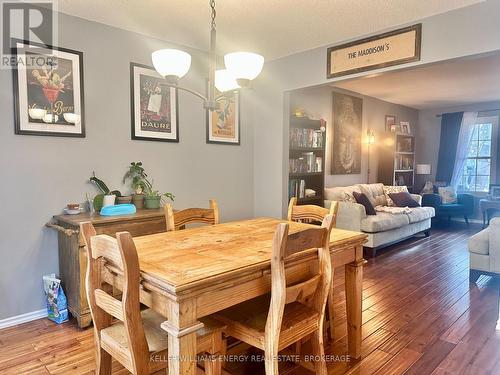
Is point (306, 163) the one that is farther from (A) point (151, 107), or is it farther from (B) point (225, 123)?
(A) point (151, 107)

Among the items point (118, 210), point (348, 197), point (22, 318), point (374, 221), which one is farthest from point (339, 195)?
point (22, 318)

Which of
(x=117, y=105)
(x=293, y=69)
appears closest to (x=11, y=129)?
(x=117, y=105)

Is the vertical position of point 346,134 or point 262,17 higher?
point 262,17

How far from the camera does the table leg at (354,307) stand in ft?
6.79

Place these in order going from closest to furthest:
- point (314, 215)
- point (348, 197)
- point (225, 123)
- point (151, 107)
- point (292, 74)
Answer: point (314, 215) < point (151, 107) < point (292, 74) < point (225, 123) < point (348, 197)

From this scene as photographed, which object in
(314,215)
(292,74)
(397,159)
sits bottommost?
(314,215)

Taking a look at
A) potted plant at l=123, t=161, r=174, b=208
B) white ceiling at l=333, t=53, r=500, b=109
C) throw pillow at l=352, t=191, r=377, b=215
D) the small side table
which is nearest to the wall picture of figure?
white ceiling at l=333, t=53, r=500, b=109

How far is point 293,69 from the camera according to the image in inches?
144

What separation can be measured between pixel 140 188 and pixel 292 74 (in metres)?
2.02

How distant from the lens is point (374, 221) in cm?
431

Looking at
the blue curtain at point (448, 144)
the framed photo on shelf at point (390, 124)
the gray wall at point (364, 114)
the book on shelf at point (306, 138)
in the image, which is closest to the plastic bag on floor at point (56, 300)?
the book on shelf at point (306, 138)

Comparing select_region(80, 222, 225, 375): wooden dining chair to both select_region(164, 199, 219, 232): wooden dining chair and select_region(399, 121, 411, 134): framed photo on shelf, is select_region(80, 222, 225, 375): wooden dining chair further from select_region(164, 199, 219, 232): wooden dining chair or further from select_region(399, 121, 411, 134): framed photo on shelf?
select_region(399, 121, 411, 134): framed photo on shelf

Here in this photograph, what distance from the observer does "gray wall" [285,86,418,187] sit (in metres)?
4.95

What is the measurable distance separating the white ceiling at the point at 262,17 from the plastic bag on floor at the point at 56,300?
2111mm
